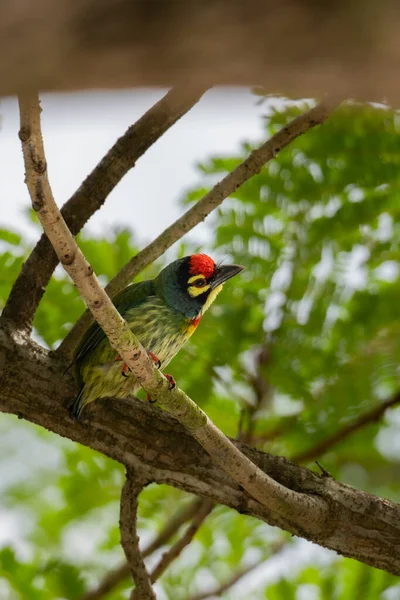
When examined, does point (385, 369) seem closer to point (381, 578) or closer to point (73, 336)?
point (381, 578)

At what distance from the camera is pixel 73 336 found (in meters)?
3.78

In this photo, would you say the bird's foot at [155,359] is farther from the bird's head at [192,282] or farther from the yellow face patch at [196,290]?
the yellow face patch at [196,290]

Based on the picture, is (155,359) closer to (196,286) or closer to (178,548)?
(196,286)

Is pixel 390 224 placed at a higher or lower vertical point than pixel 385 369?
higher

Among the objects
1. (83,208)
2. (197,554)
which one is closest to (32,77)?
(83,208)

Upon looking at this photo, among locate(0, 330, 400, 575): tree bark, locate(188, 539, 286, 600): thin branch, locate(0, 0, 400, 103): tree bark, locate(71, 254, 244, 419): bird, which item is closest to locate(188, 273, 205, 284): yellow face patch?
locate(71, 254, 244, 419): bird

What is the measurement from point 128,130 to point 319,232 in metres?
1.65

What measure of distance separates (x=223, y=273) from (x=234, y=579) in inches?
79.7

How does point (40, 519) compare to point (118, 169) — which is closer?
point (118, 169)

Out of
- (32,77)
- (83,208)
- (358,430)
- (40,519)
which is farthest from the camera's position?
(40,519)

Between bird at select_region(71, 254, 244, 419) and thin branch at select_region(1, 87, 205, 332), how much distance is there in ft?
1.08

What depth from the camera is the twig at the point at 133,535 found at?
11.8 ft

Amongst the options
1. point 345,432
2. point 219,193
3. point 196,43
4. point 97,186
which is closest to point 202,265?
point 219,193

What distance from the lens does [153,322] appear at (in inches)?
155
